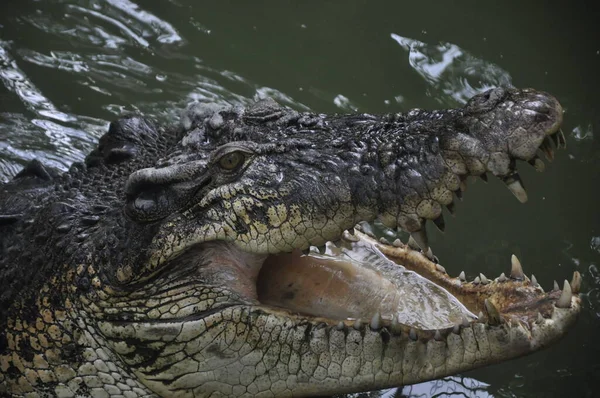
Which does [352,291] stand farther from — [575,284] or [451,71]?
[451,71]

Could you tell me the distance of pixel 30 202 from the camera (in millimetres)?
3762

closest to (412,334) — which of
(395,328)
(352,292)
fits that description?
(395,328)

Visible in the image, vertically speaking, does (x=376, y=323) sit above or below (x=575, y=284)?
below

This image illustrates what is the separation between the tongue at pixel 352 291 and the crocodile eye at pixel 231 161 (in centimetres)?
63

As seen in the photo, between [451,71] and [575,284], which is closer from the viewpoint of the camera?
[575,284]

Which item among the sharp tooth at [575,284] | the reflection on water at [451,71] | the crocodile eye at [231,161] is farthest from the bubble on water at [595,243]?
the crocodile eye at [231,161]

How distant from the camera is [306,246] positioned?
2.96m

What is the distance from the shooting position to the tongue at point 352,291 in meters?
3.26

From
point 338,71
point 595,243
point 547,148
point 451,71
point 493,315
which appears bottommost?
point 595,243

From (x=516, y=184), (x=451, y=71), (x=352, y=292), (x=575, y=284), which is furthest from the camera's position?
(x=451, y=71)

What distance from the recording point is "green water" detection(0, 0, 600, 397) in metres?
5.66

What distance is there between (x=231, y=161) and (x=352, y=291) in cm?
90

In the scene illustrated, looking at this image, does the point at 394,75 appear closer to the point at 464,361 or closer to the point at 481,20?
the point at 481,20

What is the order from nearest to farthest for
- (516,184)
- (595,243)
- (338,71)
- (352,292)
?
(516,184), (352,292), (595,243), (338,71)
